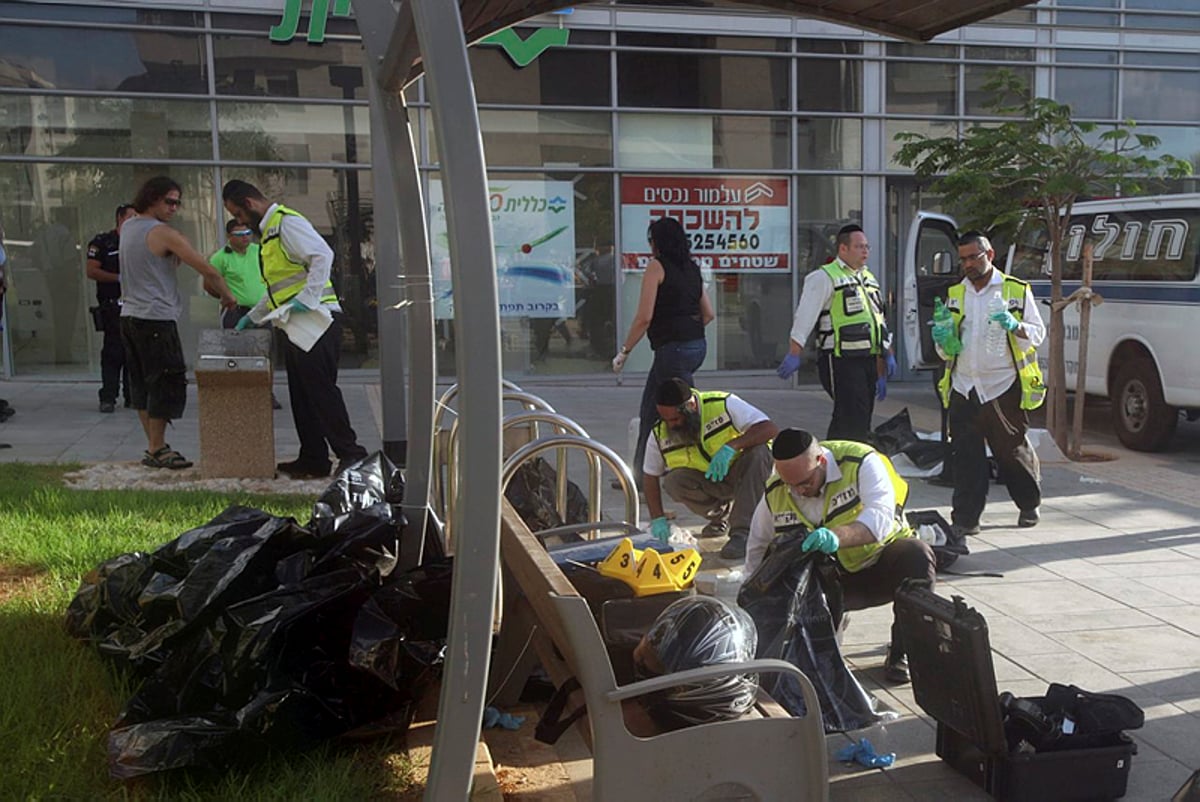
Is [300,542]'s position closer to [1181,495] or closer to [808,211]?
[1181,495]

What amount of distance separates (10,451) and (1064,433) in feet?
27.6

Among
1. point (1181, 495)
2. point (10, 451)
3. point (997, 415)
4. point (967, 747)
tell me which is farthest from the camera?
point (10, 451)

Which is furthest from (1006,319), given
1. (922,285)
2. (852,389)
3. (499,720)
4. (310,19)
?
(310,19)

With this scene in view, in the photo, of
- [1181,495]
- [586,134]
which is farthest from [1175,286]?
[586,134]

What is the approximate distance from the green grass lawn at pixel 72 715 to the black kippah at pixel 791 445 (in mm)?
1761

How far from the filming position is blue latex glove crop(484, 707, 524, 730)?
406 centimetres

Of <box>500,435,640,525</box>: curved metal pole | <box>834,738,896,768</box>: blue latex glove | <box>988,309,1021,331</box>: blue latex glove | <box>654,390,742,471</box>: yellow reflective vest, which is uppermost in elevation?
<box>988,309,1021,331</box>: blue latex glove

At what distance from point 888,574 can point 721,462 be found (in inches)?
69.1

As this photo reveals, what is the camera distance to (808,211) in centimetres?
1477

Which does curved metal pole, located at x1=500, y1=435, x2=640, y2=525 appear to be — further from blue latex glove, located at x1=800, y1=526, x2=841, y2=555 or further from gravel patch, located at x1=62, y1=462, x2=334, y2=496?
gravel patch, located at x1=62, y1=462, x2=334, y2=496

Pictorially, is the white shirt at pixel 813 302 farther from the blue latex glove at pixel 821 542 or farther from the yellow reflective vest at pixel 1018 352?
the blue latex glove at pixel 821 542

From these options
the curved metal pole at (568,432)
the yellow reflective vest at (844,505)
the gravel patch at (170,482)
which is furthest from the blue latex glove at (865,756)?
the gravel patch at (170,482)

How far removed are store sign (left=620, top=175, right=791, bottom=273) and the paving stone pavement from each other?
2922 millimetres

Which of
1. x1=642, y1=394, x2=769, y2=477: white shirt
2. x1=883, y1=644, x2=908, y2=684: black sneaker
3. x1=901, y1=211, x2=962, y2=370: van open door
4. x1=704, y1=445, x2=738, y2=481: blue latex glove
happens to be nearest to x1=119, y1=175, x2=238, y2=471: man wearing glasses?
x1=642, y1=394, x2=769, y2=477: white shirt
